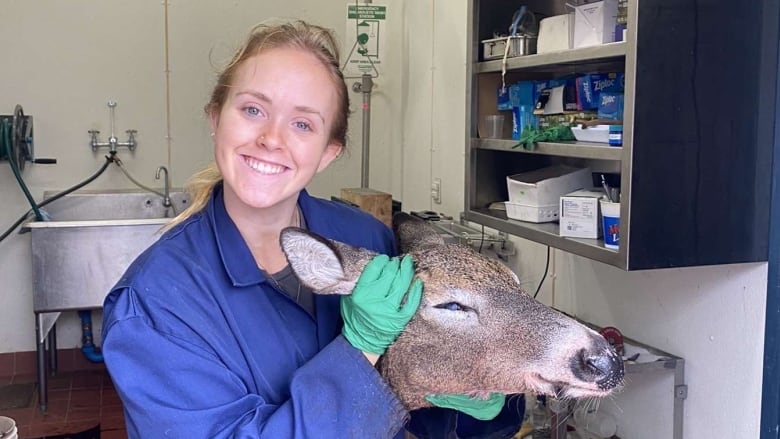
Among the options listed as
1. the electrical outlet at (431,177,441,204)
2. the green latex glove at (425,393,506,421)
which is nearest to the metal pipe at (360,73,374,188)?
the electrical outlet at (431,177,441,204)

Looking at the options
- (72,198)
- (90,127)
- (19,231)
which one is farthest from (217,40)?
(19,231)

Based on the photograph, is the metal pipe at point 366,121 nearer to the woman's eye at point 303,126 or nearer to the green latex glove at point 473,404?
the woman's eye at point 303,126

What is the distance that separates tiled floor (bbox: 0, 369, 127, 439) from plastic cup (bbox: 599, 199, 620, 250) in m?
2.71

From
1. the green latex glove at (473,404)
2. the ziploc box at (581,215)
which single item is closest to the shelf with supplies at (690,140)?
the ziploc box at (581,215)

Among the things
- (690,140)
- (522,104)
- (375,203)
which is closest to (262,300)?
(690,140)

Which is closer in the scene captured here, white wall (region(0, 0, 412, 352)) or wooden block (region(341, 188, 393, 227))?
wooden block (region(341, 188, 393, 227))

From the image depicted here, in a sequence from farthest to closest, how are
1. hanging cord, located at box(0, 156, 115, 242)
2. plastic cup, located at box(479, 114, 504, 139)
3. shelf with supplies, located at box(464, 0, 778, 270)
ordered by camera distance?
1. hanging cord, located at box(0, 156, 115, 242)
2. plastic cup, located at box(479, 114, 504, 139)
3. shelf with supplies, located at box(464, 0, 778, 270)

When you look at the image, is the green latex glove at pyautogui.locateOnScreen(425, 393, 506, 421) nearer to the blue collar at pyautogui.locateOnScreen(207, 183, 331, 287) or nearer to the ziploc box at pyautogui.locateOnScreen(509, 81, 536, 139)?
the blue collar at pyautogui.locateOnScreen(207, 183, 331, 287)

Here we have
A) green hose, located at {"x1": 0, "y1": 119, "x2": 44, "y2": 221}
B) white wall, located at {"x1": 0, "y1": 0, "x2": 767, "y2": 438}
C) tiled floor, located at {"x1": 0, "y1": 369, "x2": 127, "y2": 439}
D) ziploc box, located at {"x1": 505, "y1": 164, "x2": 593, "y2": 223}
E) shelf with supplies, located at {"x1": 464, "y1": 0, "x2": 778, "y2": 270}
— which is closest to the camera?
shelf with supplies, located at {"x1": 464, "y1": 0, "x2": 778, "y2": 270}

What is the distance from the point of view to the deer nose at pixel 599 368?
3.76 feet

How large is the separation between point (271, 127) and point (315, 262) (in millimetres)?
318

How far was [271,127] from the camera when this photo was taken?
1.46 m

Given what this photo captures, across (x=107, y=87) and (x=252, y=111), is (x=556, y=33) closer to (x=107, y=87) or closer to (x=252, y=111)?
(x=252, y=111)

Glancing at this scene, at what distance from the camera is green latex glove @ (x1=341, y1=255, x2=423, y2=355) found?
1.25m
